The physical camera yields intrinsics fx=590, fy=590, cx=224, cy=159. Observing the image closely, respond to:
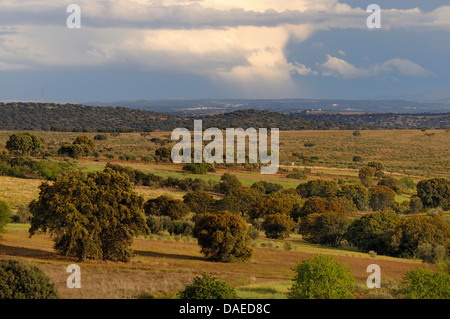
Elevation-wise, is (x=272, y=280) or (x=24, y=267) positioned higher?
(x=24, y=267)

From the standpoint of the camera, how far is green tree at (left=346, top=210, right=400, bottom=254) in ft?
115

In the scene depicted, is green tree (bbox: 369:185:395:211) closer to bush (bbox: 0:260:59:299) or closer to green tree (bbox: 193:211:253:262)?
green tree (bbox: 193:211:253:262)

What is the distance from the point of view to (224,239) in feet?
92.4

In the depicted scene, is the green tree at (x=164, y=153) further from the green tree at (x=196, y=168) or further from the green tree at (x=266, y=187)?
the green tree at (x=266, y=187)

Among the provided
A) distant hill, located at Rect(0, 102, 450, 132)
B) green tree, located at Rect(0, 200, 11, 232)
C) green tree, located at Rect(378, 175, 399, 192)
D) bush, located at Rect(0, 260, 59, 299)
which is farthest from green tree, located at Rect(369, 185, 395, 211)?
distant hill, located at Rect(0, 102, 450, 132)

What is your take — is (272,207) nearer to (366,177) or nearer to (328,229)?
(328,229)

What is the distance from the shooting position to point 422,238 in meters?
33.0

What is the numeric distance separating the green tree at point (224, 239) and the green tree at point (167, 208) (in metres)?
12.3

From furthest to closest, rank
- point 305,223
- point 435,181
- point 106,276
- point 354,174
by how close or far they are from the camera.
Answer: point 354,174 → point 435,181 → point 305,223 → point 106,276

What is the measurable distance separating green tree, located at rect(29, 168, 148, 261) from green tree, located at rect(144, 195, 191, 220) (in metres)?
15.2

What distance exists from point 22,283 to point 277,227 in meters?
24.4
